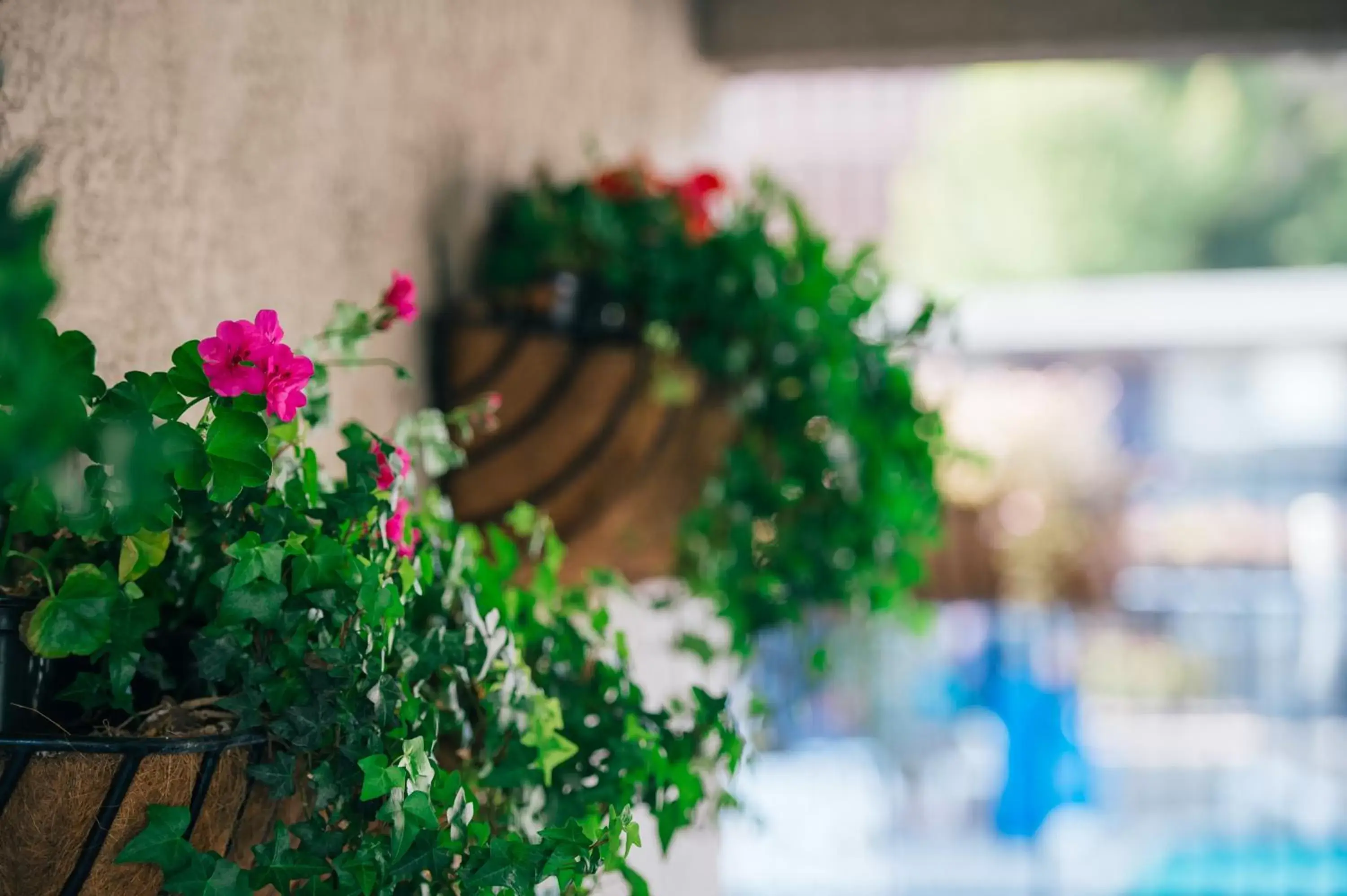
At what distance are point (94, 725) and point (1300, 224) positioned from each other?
41.1ft

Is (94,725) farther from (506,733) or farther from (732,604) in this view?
(732,604)

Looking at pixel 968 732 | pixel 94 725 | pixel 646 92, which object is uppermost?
pixel 646 92

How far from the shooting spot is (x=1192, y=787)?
4.35m

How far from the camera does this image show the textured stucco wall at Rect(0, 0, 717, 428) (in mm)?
645

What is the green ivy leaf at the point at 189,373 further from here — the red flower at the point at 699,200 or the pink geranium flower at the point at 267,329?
the red flower at the point at 699,200

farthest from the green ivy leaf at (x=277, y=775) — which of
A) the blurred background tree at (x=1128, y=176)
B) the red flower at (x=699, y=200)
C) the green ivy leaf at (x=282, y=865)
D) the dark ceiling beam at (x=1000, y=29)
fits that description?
the blurred background tree at (x=1128, y=176)

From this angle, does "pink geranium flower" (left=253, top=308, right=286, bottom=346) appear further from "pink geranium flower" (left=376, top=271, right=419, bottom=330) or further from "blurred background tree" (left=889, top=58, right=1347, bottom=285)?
"blurred background tree" (left=889, top=58, right=1347, bottom=285)

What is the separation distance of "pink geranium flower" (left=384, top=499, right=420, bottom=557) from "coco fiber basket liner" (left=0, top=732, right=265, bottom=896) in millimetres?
132

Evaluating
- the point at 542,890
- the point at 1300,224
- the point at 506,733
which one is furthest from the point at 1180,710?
the point at 1300,224

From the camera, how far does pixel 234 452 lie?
45 cm

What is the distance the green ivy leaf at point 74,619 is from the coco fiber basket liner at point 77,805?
3cm

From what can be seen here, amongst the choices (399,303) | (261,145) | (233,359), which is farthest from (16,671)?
(261,145)

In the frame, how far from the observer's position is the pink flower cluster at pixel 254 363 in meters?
0.46

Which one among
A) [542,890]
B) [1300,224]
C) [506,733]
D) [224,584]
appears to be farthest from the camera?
[1300,224]
